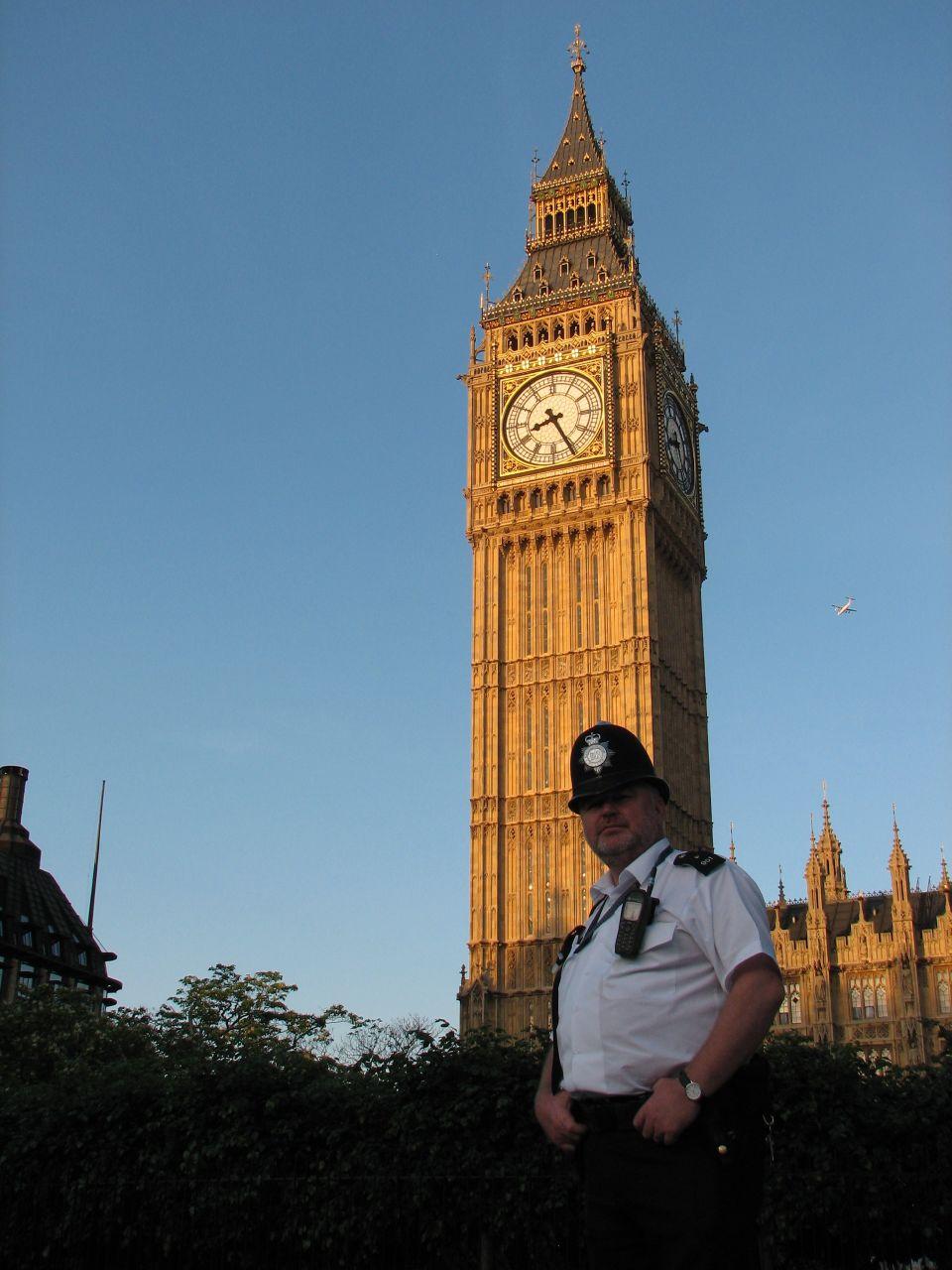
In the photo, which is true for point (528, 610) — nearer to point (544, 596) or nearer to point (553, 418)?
point (544, 596)

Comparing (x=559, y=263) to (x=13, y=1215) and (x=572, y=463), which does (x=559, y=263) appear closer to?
(x=572, y=463)

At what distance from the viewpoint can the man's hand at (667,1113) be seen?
4.36 m

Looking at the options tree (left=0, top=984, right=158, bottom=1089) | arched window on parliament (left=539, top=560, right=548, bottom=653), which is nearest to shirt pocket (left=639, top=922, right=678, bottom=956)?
tree (left=0, top=984, right=158, bottom=1089)

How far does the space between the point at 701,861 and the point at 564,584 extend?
43.5 meters

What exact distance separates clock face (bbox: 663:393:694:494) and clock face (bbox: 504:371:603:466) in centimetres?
324

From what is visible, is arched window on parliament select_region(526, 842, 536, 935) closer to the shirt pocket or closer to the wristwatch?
the shirt pocket

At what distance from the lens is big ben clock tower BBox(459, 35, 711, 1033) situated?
44.2 m

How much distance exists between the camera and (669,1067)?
181 inches

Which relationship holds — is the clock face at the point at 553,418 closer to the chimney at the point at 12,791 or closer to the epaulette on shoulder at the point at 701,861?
the chimney at the point at 12,791

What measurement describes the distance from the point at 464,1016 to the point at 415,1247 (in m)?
28.7

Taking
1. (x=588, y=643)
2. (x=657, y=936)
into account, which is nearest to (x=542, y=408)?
(x=588, y=643)

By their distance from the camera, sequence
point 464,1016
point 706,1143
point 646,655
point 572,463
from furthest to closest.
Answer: point 572,463, point 646,655, point 464,1016, point 706,1143

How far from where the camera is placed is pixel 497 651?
157ft

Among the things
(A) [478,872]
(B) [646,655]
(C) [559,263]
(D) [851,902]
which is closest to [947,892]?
(D) [851,902]
